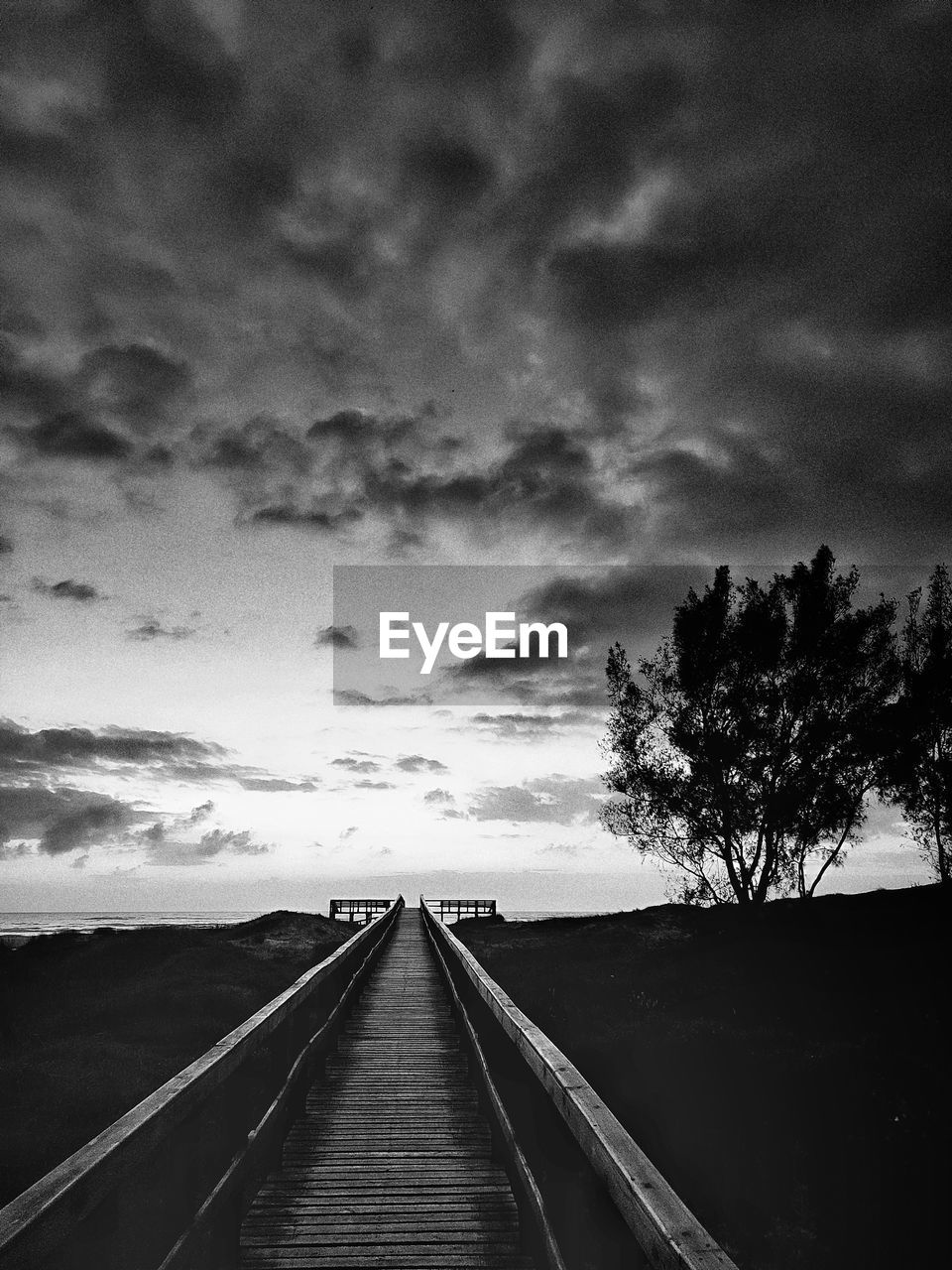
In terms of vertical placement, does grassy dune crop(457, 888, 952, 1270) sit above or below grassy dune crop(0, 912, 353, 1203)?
above

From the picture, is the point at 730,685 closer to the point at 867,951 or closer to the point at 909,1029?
the point at 867,951

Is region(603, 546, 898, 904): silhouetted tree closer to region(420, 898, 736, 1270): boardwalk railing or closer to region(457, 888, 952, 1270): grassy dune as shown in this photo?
region(457, 888, 952, 1270): grassy dune

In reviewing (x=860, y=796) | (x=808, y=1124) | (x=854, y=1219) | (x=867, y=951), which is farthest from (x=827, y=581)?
(x=854, y=1219)

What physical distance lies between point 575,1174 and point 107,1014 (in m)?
14.5

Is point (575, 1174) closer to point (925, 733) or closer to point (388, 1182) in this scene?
point (388, 1182)

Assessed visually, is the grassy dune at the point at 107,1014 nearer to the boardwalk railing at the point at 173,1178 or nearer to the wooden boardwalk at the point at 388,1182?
the boardwalk railing at the point at 173,1178

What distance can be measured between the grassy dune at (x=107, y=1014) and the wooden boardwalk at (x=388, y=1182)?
2502mm

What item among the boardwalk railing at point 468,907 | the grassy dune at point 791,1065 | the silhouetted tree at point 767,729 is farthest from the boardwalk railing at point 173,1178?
the boardwalk railing at point 468,907

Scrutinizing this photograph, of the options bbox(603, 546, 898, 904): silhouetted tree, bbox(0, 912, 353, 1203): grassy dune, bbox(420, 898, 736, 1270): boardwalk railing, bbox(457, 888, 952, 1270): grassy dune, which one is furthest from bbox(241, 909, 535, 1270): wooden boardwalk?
bbox(603, 546, 898, 904): silhouetted tree

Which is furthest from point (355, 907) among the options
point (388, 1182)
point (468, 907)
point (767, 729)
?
point (388, 1182)

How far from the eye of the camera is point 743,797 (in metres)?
24.0

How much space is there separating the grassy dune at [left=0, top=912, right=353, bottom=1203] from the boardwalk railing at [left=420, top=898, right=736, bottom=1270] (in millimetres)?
3807

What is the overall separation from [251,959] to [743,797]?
1501cm

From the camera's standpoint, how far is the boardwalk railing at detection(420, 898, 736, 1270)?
108 inches
